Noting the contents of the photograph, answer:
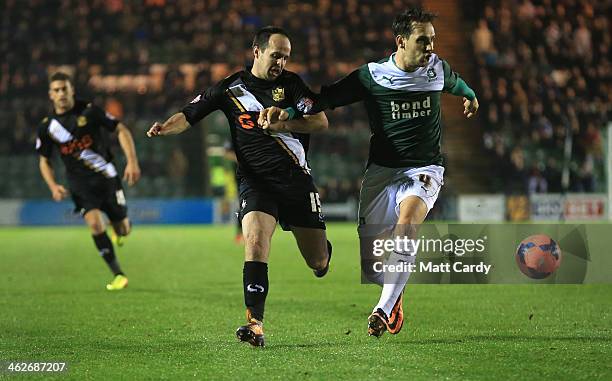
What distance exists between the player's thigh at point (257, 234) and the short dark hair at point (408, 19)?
5.12ft

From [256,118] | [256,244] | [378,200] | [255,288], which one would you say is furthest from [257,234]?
→ [378,200]

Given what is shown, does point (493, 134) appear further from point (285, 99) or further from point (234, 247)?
point (285, 99)

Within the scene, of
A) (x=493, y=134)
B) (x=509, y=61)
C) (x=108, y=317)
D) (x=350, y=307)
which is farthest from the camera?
(x=509, y=61)

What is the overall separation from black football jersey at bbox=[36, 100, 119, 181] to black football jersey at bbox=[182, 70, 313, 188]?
4.26m

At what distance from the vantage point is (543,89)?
30828 millimetres

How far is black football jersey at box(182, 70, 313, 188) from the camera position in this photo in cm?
721

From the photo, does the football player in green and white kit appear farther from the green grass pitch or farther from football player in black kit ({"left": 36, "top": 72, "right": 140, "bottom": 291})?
football player in black kit ({"left": 36, "top": 72, "right": 140, "bottom": 291})

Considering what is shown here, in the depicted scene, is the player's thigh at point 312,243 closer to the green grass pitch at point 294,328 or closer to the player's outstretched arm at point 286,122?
the green grass pitch at point 294,328

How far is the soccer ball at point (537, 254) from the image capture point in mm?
9750

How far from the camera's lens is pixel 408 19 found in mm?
7227

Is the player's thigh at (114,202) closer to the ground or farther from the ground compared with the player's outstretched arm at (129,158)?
closer to the ground

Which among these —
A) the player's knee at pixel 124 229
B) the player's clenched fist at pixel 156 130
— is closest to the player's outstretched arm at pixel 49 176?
the player's knee at pixel 124 229

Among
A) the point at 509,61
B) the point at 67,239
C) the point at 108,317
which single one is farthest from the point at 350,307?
the point at 509,61

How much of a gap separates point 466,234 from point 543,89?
2207 cm
